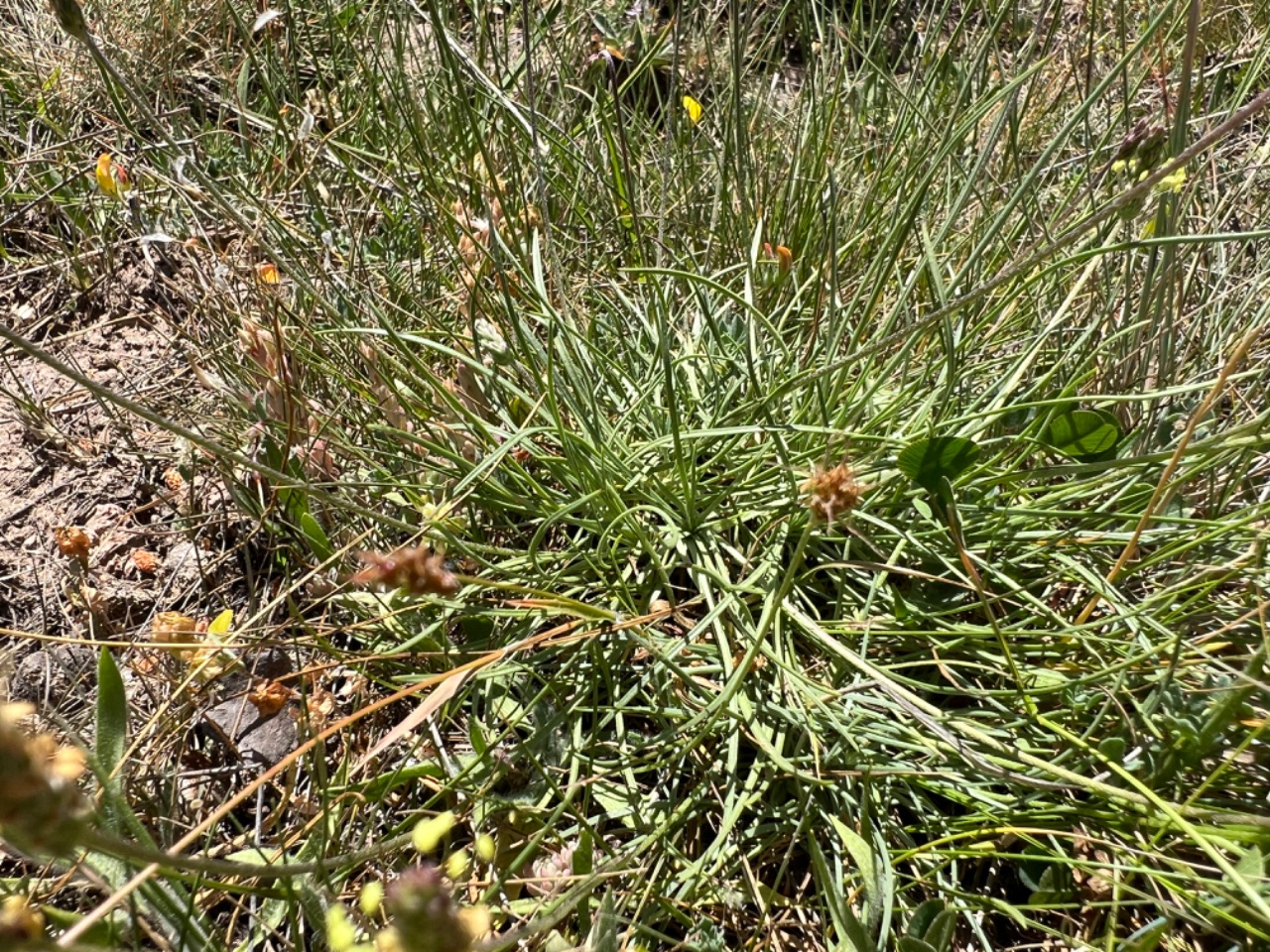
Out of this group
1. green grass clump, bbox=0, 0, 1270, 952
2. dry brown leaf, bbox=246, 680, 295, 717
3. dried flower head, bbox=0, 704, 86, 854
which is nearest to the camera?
dried flower head, bbox=0, 704, 86, 854

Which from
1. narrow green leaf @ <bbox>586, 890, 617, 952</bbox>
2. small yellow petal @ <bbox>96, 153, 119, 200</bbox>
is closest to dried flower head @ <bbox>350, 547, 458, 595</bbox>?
narrow green leaf @ <bbox>586, 890, 617, 952</bbox>

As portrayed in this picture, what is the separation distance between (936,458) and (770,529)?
0.73 ft

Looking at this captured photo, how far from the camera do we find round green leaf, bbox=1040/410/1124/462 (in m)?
0.99

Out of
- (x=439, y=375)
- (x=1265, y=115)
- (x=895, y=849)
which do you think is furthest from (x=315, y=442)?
(x=1265, y=115)

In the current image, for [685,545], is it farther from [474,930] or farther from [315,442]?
[474,930]

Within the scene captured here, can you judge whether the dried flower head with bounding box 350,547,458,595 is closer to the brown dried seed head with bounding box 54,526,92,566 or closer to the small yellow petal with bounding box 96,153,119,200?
the brown dried seed head with bounding box 54,526,92,566

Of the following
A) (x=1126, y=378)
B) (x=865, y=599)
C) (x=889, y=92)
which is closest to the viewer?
(x=865, y=599)

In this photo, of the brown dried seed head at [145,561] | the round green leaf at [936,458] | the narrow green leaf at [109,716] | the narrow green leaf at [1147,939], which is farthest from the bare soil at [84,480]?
the narrow green leaf at [1147,939]

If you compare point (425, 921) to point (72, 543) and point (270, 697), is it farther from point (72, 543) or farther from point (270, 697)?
point (72, 543)

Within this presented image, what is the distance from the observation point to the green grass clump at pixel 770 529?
2.66 ft

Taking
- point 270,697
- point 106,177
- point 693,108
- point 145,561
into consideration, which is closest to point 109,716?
point 270,697

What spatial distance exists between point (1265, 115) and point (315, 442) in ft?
6.10

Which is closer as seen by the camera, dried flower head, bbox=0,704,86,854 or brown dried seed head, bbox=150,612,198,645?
dried flower head, bbox=0,704,86,854

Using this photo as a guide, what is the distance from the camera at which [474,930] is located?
41 centimetres
